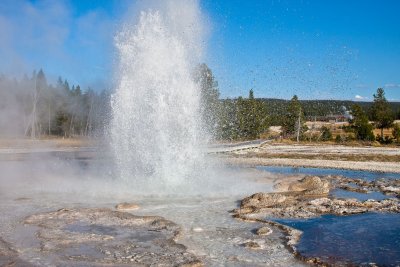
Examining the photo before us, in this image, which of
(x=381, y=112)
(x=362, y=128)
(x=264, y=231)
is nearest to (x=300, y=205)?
(x=264, y=231)

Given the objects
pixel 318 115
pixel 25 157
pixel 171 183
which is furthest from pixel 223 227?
pixel 318 115

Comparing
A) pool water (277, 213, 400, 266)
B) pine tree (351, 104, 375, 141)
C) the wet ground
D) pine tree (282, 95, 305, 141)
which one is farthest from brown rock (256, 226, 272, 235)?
pine tree (282, 95, 305, 141)

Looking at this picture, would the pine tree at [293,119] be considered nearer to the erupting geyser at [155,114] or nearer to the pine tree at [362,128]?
the pine tree at [362,128]

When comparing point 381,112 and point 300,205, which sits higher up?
point 381,112

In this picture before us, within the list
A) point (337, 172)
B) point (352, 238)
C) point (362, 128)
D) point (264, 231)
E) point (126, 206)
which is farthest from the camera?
point (362, 128)

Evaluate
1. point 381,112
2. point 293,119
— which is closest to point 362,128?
point 381,112

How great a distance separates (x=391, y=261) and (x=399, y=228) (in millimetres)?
2240

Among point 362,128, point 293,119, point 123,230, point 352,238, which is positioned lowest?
point 123,230

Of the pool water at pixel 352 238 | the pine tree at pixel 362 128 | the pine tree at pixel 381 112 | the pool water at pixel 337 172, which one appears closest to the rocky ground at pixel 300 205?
the pool water at pixel 352 238

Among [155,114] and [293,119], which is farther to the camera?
[293,119]

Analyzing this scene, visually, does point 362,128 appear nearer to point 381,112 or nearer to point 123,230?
point 381,112

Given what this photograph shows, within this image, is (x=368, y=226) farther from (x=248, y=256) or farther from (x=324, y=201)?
(x=248, y=256)

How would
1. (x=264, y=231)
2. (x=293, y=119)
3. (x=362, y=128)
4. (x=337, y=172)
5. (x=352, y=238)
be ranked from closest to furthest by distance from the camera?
(x=352, y=238) < (x=264, y=231) < (x=337, y=172) < (x=362, y=128) < (x=293, y=119)

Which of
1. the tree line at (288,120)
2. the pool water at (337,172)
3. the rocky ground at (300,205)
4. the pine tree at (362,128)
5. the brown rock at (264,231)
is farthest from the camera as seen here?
the pine tree at (362,128)
